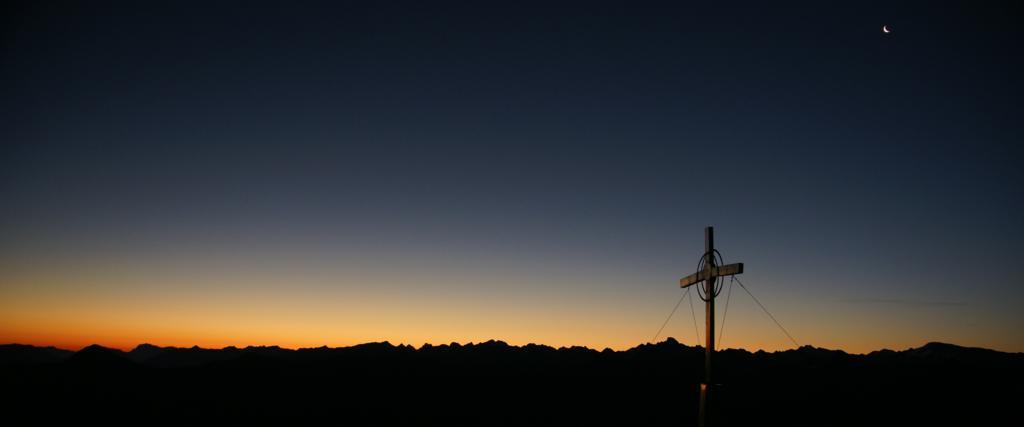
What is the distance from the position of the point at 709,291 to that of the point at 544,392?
8836 centimetres

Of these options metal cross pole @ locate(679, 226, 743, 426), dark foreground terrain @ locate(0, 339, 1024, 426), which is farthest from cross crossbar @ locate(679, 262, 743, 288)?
dark foreground terrain @ locate(0, 339, 1024, 426)

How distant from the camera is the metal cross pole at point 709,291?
1350 cm

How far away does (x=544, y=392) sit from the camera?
9844 centimetres

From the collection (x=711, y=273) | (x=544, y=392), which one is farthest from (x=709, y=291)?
(x=544, y=392)

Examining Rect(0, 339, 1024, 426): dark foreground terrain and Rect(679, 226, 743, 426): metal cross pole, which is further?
Rect(0, 339, 1024, 426): dark foreground terrain

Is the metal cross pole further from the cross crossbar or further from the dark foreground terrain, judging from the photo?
the dark foreground terrain

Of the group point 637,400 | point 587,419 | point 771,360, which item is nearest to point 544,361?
point 771,360

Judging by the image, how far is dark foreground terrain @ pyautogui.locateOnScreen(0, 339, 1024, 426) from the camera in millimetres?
74375

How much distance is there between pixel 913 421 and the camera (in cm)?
6731

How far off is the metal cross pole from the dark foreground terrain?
49.7m

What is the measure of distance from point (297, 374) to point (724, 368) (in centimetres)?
8332

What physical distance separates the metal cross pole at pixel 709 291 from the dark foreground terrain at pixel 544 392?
4970 centimetres

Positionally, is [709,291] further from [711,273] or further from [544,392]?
[544,392]

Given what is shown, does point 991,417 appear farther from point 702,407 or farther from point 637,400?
point 702,407
